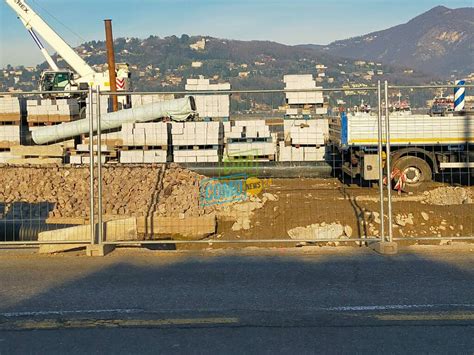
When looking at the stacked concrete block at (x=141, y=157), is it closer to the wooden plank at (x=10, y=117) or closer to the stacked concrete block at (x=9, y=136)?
the stacked concrete block at (x=9, y=136)

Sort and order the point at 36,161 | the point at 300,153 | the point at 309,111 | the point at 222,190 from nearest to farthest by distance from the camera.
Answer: the point at 222,190 → the point at 36,161 → the point at 300,153 → the point at 309,111

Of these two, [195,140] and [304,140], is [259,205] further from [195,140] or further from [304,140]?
[304,140]

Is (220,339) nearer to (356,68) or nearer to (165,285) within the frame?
(165,285)

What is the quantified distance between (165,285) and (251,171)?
11150 millimetres

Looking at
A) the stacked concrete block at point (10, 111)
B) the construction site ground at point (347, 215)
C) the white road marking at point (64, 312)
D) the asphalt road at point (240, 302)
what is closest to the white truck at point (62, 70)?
the stacked concrete block at point (10, 111)

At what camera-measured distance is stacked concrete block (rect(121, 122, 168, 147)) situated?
71.1ft

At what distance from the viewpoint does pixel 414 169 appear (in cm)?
2012

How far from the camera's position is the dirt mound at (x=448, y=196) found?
1819cm

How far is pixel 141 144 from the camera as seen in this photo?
21.6 meters

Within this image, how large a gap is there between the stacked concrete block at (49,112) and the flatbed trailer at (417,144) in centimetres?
1045

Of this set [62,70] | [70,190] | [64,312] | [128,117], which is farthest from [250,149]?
[62,70]

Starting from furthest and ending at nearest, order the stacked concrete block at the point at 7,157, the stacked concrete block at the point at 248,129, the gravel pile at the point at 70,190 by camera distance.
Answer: the stacked concrete block at the point at 7,157 < the stacked concrete block at the point at 248,129 < the gravel pile at the point at 70,190

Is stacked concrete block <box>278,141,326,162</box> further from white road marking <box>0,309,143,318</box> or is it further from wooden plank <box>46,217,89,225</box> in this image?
white road marking <box>0,309,143,318</box>

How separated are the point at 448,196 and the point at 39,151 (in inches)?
465
